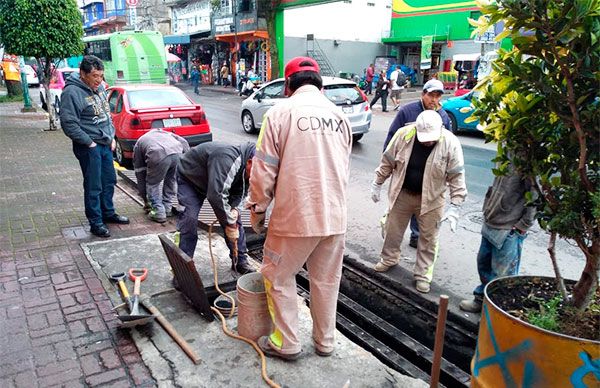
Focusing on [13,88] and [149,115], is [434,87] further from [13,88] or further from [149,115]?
[13,88]

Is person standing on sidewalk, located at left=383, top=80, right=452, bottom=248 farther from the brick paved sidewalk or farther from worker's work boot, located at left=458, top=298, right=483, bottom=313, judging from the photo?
the brick paved sidewalk

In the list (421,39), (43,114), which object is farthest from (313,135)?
(421,39)

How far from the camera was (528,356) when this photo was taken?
205 centimetres

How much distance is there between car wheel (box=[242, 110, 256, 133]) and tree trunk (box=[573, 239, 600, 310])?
1123 cm

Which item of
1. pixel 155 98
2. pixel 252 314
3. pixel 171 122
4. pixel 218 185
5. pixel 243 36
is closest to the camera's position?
pixel 252 314

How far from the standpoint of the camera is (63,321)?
3406mm

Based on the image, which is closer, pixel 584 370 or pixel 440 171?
pixel 584 370

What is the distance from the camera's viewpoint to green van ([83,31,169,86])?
21.3m

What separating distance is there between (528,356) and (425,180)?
2221mm

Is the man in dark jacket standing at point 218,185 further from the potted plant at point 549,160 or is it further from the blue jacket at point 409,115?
the blue jacket at point 409,115

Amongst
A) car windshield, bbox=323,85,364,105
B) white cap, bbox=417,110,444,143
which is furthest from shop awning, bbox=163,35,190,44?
white cap, bbox=417,110,444,143

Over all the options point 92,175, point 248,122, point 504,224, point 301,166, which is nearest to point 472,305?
point 504,224

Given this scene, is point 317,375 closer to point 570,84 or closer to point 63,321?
point 63,321

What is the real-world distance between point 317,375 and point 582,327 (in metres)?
1.53
